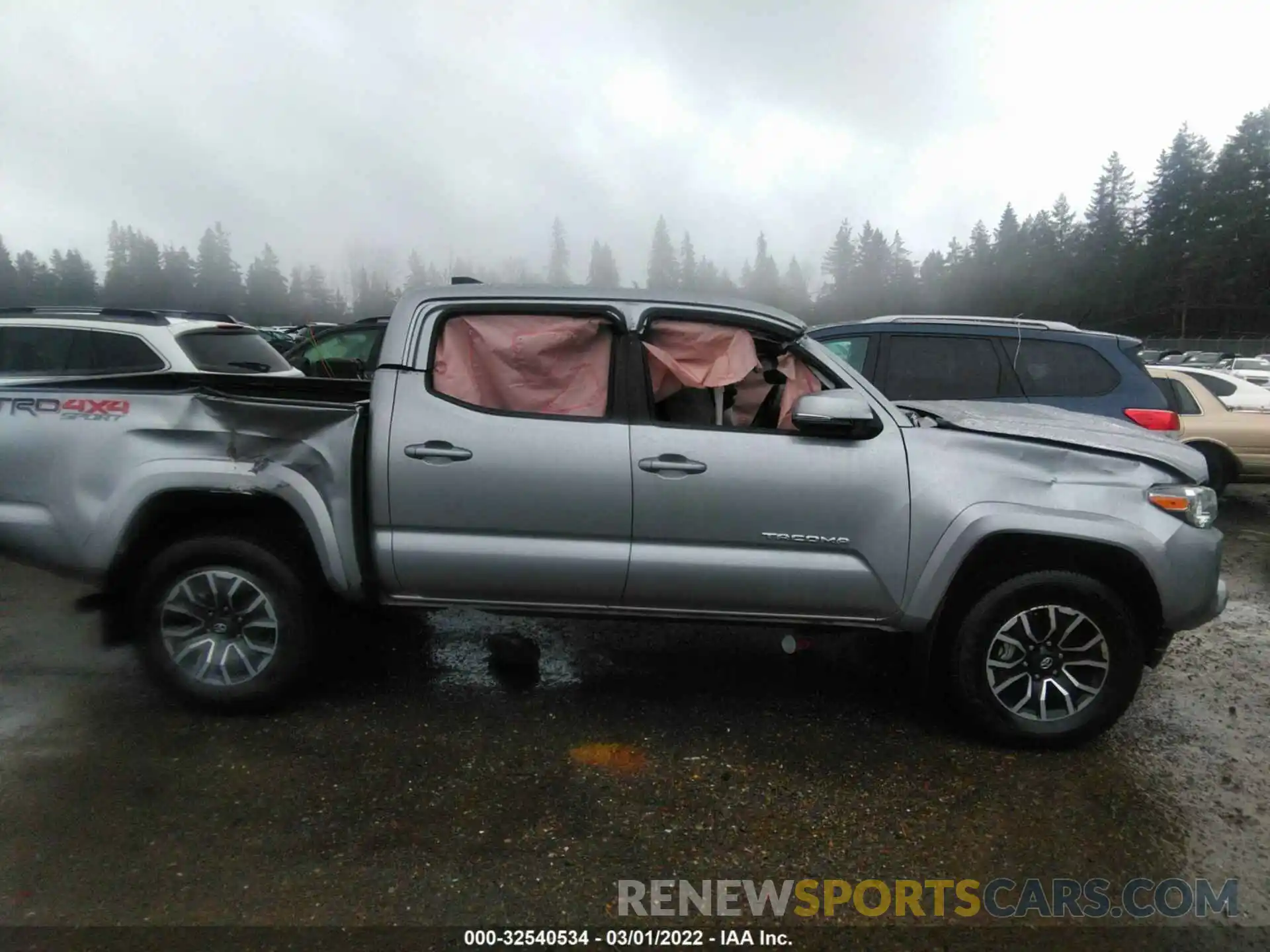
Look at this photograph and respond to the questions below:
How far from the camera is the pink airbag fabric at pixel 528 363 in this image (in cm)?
378

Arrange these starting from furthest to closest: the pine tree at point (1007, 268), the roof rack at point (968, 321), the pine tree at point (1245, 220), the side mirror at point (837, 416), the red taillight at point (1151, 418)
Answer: the pine tree at point (1245, 220) → the pine tree at point (1007, 268) → the roof rack at point (968, 321) → the red taillight at point (1151, 418) → the side mirror at point (837, 416)

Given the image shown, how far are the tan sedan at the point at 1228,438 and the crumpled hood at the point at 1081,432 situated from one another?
5.77m

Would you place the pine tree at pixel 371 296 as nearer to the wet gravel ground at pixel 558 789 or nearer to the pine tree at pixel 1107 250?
the wet gravel ground at pixel 558 789

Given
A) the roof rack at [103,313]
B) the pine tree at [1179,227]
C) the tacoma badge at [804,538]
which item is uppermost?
the pine tree at [1179,227]

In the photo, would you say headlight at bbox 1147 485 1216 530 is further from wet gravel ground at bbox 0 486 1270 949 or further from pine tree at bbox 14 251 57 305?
pine tree at bbox 14 251 57 305

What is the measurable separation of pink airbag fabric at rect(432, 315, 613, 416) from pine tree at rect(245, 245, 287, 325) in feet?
36.2

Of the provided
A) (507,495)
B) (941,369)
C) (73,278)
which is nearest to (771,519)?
(507,495)

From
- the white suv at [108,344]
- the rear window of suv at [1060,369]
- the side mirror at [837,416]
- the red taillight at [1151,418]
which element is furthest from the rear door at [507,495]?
the red taillight at [1151,418]

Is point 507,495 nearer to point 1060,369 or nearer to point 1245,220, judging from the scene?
point 1060,369

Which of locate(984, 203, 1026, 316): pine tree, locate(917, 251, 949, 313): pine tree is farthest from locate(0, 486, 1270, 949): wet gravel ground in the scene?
locate(984, 203, 1026, 316): pine tree

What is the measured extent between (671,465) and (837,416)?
2.34ft

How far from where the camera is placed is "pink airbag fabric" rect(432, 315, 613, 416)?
378 centimetres

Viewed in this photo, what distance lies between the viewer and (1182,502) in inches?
140

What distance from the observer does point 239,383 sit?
3.90 meters
